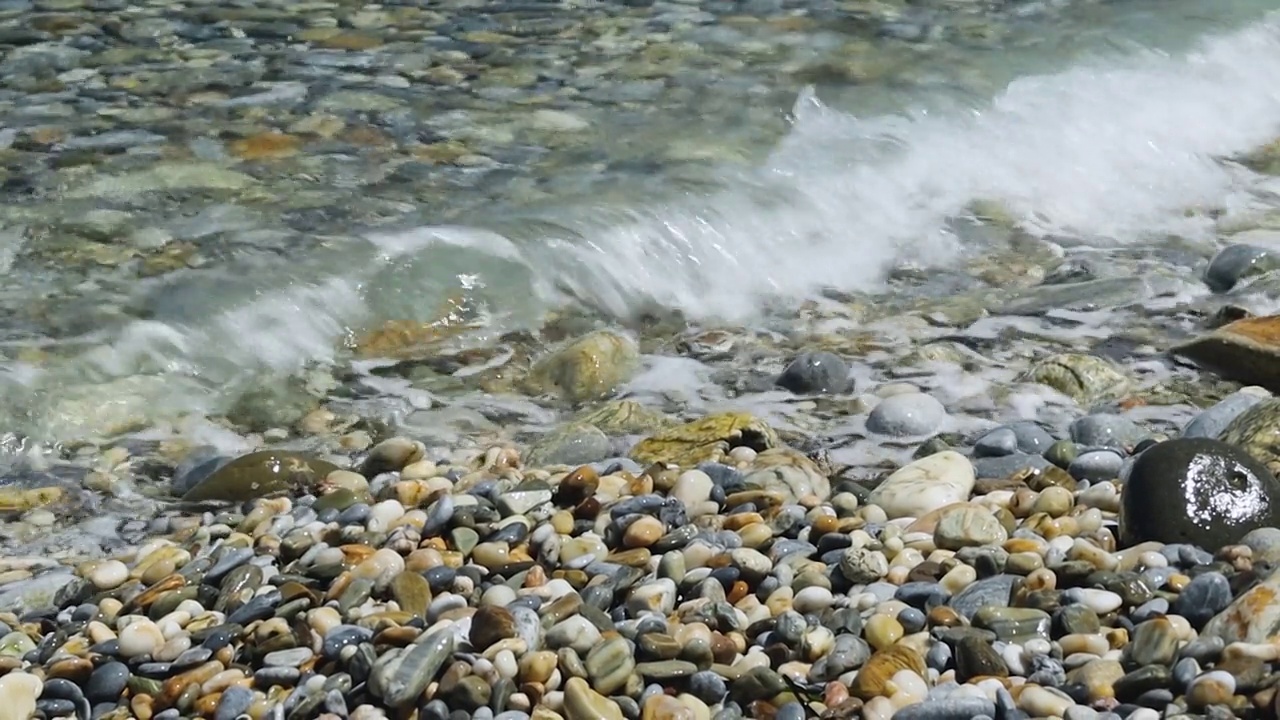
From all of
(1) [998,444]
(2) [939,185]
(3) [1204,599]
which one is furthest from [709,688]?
(2) [939,185]

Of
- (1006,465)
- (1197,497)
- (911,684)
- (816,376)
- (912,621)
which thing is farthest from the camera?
(816,376)

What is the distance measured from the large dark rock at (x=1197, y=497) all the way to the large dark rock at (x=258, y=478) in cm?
211

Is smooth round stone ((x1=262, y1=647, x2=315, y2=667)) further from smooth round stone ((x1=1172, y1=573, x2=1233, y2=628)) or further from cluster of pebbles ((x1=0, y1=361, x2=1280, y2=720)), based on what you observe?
smooth round stone ((x1=1172, y1=573, x2=1233, y2=628))

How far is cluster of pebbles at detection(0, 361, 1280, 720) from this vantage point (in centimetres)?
270

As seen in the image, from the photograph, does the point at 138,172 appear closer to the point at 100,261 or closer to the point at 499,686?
the point at 100,261

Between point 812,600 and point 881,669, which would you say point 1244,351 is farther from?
point 881,669

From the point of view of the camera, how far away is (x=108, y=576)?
11.2 ft

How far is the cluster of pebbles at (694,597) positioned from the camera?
2.70 metres

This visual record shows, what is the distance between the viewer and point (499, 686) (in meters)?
2.72

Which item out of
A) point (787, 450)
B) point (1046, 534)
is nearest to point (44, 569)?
point (787, 450)

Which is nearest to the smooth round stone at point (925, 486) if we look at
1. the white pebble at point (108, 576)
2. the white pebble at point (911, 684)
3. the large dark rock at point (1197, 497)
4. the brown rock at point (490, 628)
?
the large dark rock at point (1197, 497)

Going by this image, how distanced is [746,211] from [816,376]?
5.52 feet

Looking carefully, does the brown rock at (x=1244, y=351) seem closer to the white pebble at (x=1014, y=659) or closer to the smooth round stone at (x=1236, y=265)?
the smooth round stone at (x=1236, y=265)

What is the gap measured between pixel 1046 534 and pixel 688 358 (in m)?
1.85
